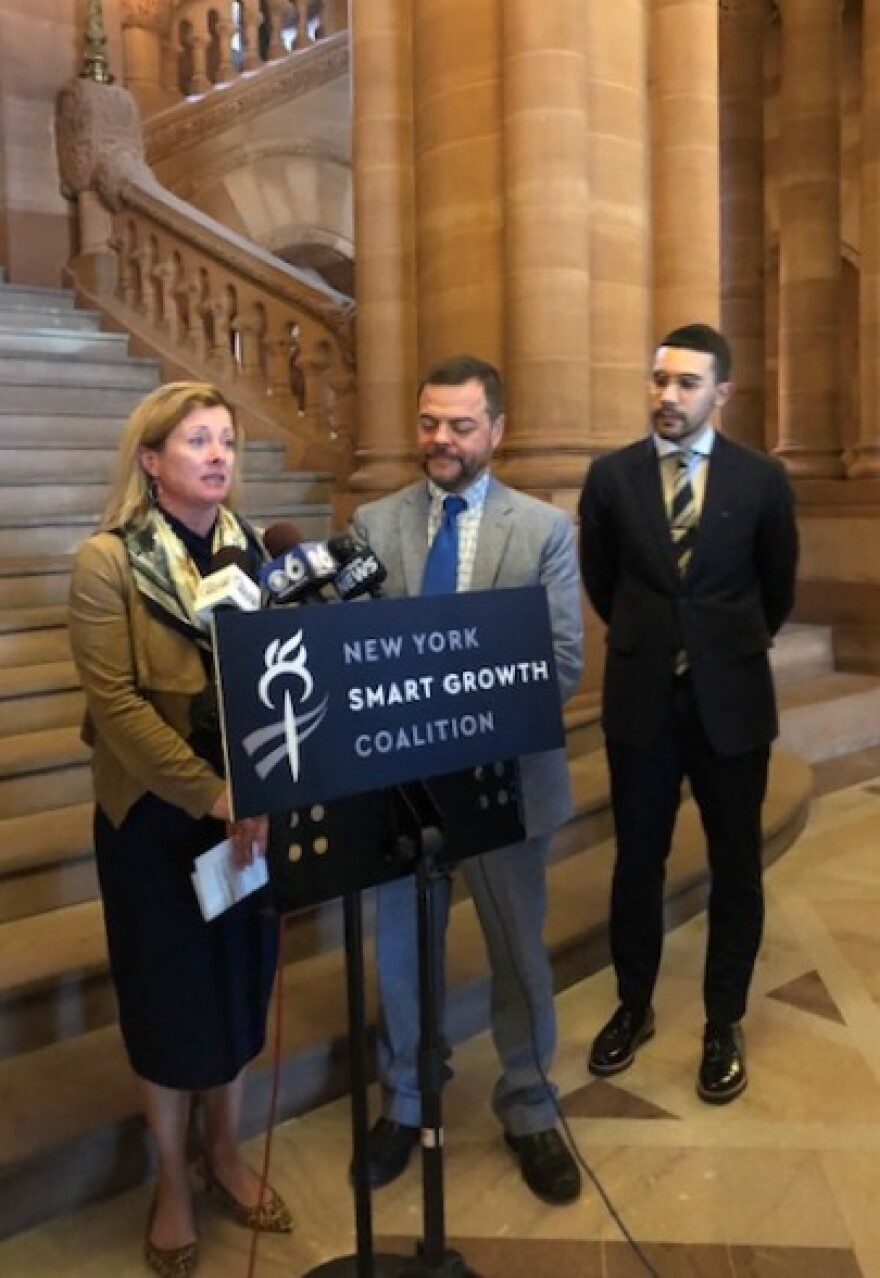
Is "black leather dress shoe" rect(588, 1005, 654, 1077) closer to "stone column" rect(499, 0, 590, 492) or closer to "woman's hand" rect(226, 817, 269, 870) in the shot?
"woman's hand" rect(226, 817, 269, 870)

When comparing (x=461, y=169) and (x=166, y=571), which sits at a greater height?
(x=461, y=169)

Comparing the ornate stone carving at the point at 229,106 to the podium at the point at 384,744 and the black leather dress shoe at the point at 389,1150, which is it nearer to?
the black leather dress shoe at the point at 389,1150

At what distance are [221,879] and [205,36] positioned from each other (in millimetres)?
Answer: 12591

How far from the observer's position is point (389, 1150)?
2.75 meters

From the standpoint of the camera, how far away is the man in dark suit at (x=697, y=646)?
3.00 m

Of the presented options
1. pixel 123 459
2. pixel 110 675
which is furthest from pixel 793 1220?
pixel 123 459

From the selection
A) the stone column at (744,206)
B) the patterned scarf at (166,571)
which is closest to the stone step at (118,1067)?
the patterned scarf at (166,571)

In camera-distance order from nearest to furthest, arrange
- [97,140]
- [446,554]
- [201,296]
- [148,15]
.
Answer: [446,554]
[201,296]
[97,140]
[148,15]

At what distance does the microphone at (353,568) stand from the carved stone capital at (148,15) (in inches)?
490

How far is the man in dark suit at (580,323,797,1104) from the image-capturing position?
118 inches

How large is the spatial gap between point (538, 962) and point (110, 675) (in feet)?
3.66

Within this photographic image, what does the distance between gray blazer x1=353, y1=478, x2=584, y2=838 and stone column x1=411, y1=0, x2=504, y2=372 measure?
9.60 feet

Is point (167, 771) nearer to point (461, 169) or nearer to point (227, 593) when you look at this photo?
point (227, 593)

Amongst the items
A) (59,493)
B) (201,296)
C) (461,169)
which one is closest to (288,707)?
(461,169)
